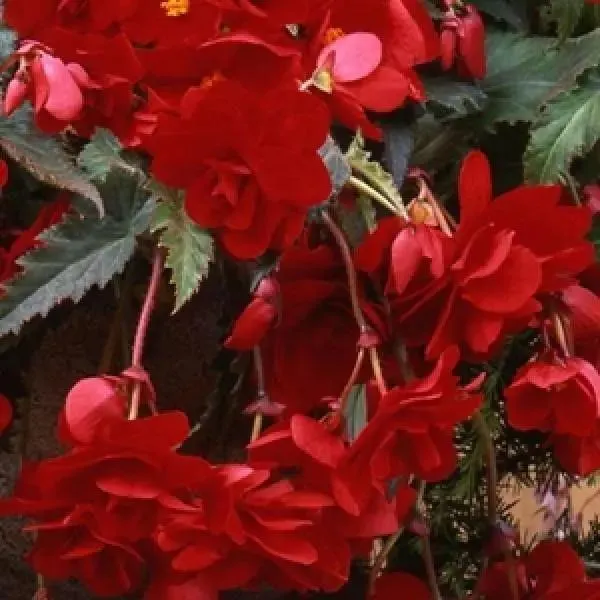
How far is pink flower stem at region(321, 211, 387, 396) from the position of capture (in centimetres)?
43

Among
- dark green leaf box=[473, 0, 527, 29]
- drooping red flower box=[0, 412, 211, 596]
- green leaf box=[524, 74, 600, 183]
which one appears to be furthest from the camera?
dark green leaf box=[473, 0, 527, 29]

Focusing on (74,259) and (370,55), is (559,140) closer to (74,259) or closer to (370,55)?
(370,55)

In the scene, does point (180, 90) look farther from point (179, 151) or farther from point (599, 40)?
point (599, 40)

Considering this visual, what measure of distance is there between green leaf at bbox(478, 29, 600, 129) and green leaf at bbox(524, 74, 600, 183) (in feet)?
0.05

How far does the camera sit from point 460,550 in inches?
29.6

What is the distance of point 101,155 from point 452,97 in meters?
0.17

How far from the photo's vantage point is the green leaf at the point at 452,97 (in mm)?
546

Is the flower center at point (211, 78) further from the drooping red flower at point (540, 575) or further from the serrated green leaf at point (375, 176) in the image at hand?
the drooping red flower at point (540, 575)

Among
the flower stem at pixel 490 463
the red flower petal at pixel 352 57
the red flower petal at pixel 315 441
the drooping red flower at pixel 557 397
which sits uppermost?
the red flower petal at pixel 352 57

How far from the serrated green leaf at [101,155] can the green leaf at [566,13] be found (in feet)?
0.72

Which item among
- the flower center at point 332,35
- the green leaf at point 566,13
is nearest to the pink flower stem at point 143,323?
the flower center at point 332,35

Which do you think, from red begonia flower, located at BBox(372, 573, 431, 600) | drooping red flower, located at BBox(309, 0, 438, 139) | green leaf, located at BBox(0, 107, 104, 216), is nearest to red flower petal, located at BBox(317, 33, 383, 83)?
drooping red flower, located at BBox(309, 0, 438, 139)

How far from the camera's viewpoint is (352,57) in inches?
17.9

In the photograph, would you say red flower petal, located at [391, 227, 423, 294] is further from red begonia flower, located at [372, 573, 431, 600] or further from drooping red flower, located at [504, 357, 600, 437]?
red begonia flower, located at [372, 573, 431, 600]
